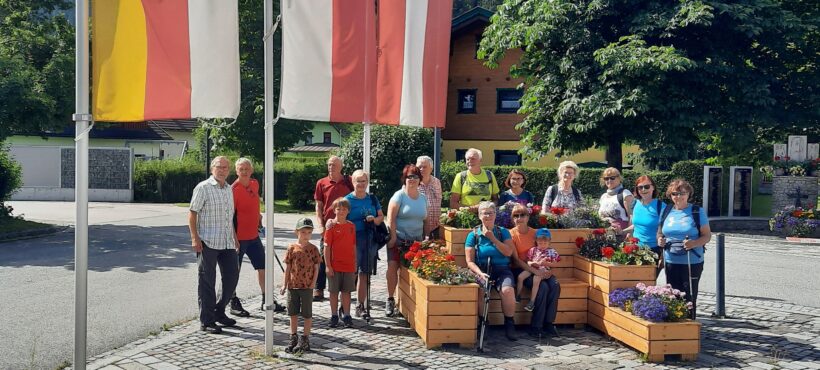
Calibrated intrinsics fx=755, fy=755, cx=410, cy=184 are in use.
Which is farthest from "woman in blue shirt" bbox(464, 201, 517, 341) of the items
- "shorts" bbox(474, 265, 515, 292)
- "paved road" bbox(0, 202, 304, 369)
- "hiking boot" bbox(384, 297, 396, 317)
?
"paved road" bbox(0, 202, 304, 369)

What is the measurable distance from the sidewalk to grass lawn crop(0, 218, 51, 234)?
40.4 ft

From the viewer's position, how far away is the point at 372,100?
27.7ft

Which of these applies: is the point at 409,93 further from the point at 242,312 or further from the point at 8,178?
the point at 8,178

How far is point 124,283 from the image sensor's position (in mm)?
11680

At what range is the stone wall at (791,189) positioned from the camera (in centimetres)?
2181

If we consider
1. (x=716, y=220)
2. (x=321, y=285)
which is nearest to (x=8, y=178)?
(x=321, y=285)

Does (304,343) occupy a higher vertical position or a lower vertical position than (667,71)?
lower

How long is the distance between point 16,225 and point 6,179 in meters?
1.51

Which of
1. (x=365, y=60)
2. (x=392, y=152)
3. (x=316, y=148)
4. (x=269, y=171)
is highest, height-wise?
(x=316, y=148)

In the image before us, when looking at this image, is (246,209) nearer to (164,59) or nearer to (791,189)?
(164,59)

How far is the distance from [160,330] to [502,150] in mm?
26934

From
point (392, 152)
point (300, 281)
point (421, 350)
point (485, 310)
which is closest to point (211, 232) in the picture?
point (300, 281)

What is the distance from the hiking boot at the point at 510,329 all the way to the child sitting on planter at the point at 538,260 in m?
0.25

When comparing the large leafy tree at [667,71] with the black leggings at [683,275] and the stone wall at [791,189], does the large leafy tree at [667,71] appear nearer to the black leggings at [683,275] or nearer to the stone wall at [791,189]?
the stone wall at [791,189]
